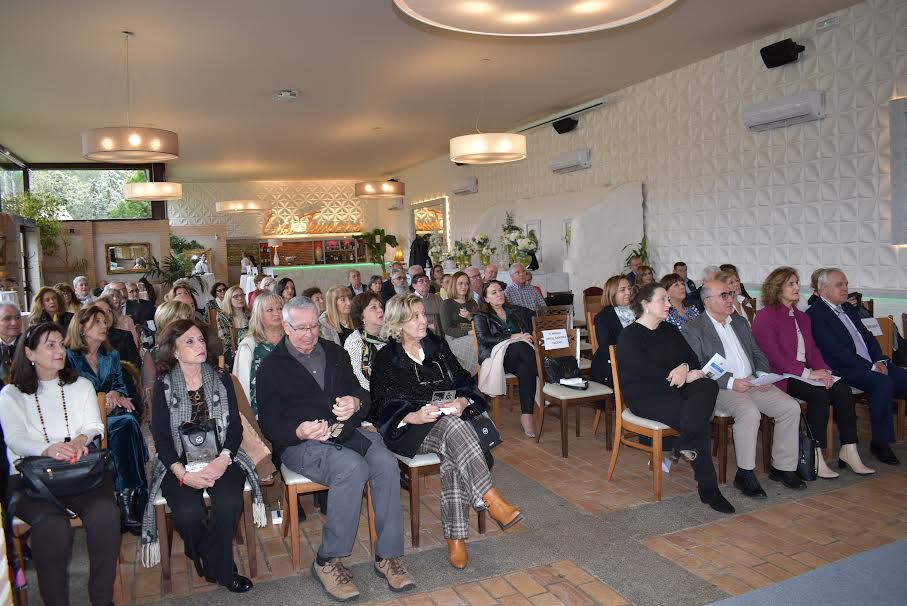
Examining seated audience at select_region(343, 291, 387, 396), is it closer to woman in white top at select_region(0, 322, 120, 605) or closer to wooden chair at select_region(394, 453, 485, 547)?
wooden chair at select_region(394, 453, 485, 547)

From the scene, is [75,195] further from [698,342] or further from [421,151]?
[698,342]

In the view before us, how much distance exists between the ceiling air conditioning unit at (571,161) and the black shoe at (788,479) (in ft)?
23.8

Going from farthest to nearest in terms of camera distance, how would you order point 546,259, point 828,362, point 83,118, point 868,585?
point 546,259, point 83,118, point 828,362, point 868,585

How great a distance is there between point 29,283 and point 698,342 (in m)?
13.0

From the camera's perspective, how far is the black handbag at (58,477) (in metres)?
2.89

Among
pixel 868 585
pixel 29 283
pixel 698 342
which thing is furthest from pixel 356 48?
pixel 29 283

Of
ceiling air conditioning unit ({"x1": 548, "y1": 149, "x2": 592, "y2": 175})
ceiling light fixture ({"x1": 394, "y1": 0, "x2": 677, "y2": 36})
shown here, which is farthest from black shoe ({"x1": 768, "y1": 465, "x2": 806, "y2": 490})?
ceiling air conditioning unit ({"x1": 548, "y1": 149, "x2": 592, "y2": 175})

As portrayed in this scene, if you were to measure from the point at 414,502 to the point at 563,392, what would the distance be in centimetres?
180

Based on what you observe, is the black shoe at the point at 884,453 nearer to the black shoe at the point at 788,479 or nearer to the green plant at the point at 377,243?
the black shoe at the point at 788,479

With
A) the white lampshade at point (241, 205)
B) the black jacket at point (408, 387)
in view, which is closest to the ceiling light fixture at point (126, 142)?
the black jacket at point (408, 387)

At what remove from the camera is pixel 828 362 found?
16.1 ft

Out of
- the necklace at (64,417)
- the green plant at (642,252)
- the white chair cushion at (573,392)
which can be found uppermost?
→ the green plant at (642,252)

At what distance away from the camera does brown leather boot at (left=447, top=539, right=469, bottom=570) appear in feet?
10.9

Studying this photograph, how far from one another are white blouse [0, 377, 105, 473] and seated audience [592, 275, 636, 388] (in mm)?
3580
